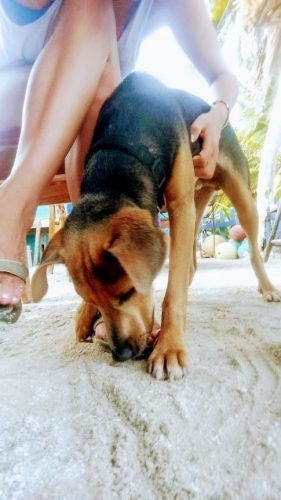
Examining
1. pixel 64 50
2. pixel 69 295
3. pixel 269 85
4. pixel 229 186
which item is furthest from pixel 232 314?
pixel 269 85

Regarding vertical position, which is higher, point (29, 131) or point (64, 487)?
point (29, 131)

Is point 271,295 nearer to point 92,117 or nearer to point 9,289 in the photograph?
point 92,117

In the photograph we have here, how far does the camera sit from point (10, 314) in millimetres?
1435

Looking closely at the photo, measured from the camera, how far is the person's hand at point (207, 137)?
177cm

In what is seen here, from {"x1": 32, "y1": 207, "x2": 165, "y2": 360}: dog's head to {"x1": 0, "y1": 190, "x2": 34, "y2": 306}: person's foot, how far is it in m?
0.10

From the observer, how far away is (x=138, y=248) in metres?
1.15

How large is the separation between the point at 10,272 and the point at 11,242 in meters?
0.10

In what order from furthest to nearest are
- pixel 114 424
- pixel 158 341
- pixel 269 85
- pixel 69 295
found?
pixel 269 85, pixel 69 295, pixel 158 341, pixel 114 424

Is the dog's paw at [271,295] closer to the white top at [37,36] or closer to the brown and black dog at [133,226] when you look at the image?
the brown and black dog at [133,226]

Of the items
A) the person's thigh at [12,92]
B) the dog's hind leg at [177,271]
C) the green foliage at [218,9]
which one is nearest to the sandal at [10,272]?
the dog's hind leg at [177,271]

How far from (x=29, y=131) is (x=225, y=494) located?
1325 millimetres

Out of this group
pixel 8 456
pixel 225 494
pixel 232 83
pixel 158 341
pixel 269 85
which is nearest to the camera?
pixel 225 494

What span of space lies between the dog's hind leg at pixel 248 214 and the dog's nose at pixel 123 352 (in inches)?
51.4

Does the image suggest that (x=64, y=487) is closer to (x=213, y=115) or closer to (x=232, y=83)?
(x=213, y=115)
